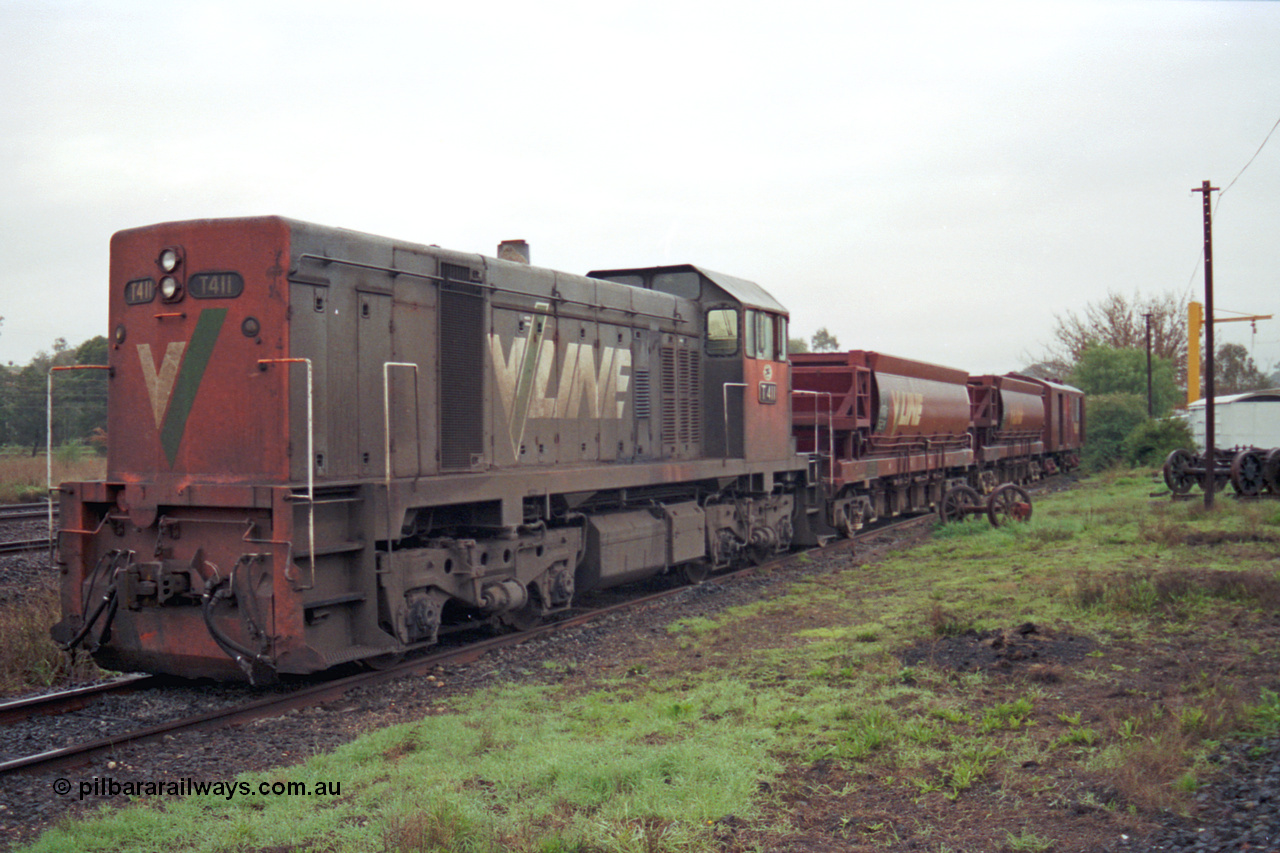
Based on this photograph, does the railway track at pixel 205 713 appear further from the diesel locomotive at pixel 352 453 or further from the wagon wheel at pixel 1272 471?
the wagon wheel at pixel 1272 471

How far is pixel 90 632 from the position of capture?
695 centimetres

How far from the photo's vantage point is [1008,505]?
16.6 metres

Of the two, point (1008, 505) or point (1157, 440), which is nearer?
point (1008, 505)

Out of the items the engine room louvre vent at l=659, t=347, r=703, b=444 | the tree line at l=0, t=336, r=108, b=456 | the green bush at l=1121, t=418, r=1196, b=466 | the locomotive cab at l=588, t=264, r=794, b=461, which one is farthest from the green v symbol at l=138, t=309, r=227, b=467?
the green bush at l=1121, t=418, r=1196, b=466

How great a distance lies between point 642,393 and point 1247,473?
1541cm

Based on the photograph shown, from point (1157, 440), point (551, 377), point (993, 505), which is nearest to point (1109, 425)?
point (1157, 440)

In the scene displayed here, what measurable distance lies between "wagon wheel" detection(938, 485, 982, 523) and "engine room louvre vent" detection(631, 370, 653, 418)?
8.06 metres

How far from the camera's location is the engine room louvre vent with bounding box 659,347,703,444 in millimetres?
11547

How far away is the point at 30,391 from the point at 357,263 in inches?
875

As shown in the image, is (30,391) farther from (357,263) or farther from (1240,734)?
(1240,734)

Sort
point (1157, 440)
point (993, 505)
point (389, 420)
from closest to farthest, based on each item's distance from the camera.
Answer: point (389, 420) → point (993, 505) → point (1157, 440)

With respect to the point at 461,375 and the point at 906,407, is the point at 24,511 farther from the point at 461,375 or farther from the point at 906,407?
the point at 906,407

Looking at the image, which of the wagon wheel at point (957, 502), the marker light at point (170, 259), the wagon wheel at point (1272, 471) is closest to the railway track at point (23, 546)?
the marker light at point (170, 259)

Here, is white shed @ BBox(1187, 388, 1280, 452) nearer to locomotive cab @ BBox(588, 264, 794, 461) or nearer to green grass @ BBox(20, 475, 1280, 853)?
locomotive cab @ BBox(588, 264, 794, 461)
